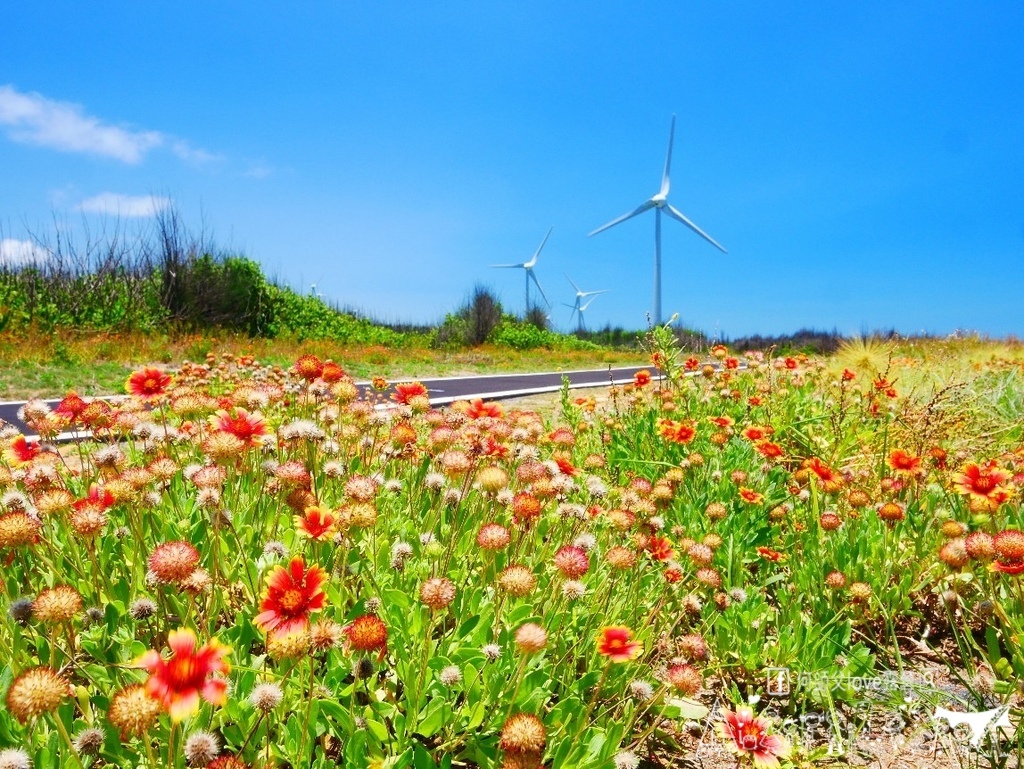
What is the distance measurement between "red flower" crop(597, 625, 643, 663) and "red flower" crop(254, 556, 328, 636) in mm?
645

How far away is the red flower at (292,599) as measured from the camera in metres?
1.18

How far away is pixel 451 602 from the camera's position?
1.68m

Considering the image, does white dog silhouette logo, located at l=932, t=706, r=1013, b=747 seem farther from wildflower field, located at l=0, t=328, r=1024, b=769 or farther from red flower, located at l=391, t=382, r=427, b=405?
red flower, located at l=391, t=382, r=427, b=405

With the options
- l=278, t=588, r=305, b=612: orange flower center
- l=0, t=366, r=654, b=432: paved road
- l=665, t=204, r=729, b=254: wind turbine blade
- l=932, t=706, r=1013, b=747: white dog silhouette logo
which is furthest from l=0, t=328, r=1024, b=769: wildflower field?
l=665, t=204, r=729, b=254: wind turbine blade

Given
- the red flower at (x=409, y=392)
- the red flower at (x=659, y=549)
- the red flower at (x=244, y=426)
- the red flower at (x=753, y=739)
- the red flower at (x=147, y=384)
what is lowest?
the red flower at (x=753, y=739)

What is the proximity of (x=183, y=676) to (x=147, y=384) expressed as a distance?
1.62m

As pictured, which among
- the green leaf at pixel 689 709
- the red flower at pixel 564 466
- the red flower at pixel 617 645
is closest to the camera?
the red flower at pixel 617 645

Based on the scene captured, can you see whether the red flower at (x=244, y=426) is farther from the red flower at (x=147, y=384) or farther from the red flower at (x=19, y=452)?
the red flower at (x=19, y=452)

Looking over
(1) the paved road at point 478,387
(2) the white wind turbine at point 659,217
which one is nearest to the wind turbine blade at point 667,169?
(2) the white wind turbine at point 659,217

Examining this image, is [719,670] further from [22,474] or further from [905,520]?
[22,474]

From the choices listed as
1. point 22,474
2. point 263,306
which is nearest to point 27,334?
point 263,306

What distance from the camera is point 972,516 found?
9.30 ft

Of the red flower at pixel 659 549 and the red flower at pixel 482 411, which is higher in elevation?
the red flower at pixel 482 411

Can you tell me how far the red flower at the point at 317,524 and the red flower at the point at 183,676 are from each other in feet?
1.49
